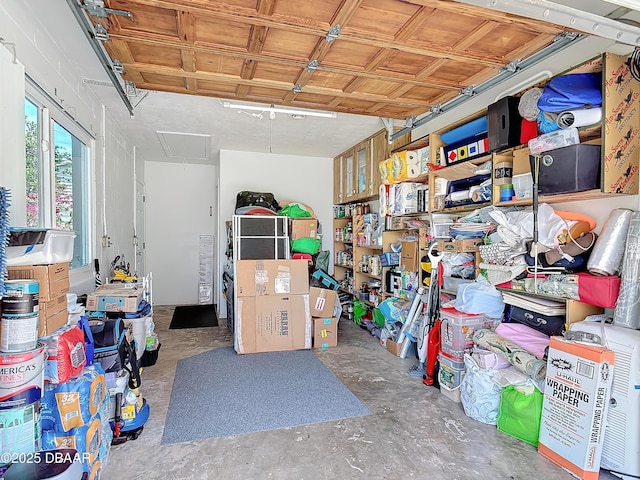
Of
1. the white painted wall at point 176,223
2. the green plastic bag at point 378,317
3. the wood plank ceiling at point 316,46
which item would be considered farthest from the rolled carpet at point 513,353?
the white painted wall at point 176,223

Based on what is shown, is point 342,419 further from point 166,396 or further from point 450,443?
point 166,396

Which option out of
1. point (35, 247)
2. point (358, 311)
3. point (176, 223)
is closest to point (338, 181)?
point (358, 311)

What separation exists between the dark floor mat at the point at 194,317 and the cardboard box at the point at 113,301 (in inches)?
86.3

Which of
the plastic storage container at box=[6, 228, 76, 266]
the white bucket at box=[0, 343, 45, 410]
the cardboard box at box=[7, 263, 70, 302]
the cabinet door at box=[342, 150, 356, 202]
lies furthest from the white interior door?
the white bucket at box=[0, 343, 45, 410]

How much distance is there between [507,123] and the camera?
2.69m

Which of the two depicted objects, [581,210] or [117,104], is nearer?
[581,210]

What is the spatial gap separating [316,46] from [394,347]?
313 centimetres

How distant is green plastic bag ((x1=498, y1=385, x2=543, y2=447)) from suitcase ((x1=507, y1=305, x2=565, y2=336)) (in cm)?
42

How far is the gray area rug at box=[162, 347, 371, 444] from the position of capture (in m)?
2.52

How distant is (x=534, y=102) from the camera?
2.51m

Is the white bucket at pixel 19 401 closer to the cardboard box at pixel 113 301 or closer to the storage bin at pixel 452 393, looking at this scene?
the cardboard box at pixel 113 301

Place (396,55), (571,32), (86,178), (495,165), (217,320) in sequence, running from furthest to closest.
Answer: (217,320) < (86,178) < (495,165) < (396,55) < (571,32)

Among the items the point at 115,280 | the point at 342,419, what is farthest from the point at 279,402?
the point at 115,280

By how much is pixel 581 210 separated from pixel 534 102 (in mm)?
833
